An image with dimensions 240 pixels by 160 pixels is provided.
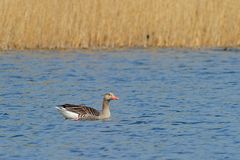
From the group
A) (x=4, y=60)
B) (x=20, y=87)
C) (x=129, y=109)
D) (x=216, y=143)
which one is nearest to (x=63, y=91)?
(x=20, y=87)

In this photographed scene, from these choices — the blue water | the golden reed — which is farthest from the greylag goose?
the golden reed

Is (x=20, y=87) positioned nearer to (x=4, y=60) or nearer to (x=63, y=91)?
(x=63, y=91)

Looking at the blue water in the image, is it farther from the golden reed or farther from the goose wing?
the golden reed

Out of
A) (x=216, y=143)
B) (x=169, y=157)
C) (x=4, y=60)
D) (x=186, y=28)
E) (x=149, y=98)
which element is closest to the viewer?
(x=169, y=157)

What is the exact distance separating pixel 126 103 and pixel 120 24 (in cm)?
541

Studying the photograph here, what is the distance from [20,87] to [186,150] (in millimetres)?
5478

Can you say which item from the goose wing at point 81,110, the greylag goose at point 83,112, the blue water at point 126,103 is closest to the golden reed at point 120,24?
the blue water at point 126,103

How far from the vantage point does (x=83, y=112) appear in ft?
40.7

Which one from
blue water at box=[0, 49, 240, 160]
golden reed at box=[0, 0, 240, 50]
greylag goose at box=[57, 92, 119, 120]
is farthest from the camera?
golden reed at box=[0, 0, 240, 50]

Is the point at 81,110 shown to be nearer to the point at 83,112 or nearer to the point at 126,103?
the point at 83,112

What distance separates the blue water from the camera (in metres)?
10.3

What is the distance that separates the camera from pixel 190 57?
18.5 meters

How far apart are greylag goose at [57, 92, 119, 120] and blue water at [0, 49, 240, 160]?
102 mm

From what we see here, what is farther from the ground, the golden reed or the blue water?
the golden reed
